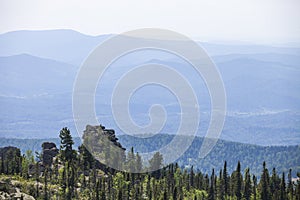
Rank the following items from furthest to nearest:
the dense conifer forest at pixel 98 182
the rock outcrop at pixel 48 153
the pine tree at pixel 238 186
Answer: the rock outcrop at pixel 48 153 < the pine tree at pixel 238 186 < the dense conifer forest at pixel 98 182

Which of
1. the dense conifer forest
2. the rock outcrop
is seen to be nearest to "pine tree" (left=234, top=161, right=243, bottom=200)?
the dense conifer forest

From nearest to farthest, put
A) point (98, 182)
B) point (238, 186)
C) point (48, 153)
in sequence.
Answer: point (98, 182) < point (238, 186) < point (48, 153)

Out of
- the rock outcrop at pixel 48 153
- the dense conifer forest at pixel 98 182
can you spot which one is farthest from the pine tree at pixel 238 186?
the rock outcrop at pixel 48 153

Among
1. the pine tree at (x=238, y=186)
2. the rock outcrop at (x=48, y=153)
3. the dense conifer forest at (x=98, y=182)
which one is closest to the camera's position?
the dense conifer forest at (x=98, y=182)

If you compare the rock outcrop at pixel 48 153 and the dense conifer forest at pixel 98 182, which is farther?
the rock outcrop at pixel 48 153

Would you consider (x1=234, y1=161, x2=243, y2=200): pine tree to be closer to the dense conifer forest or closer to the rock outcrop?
the dense conifer forest

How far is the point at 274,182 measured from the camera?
112438 mm

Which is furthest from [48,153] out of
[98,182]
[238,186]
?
[238,186]

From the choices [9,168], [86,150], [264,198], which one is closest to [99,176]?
[86,150]

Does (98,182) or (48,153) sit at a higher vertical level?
(48,153)

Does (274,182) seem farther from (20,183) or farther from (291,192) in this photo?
(20,183)

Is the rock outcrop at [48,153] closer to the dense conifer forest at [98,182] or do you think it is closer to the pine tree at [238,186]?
the dense conifer forest at [98,182]

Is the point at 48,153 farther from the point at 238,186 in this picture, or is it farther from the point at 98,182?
the point at 238,186

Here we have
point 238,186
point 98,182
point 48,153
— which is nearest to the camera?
point 98,182
